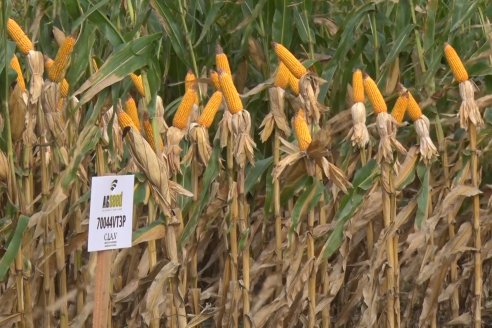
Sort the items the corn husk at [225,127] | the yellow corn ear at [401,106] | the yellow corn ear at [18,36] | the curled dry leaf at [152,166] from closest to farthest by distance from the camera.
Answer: the curled dry leaf at [152,166]
the yellow corn ear at [18,36]
the corn husk at [225,127]
the yellow corn ear at [401,106]

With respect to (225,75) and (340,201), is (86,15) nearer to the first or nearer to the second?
(225,75)

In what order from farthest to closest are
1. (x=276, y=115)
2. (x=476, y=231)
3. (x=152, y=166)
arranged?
(x=476, y=231), (x=276, y=115), (x=152, y=166)

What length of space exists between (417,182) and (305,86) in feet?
5.02

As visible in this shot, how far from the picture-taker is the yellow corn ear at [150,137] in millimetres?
3691

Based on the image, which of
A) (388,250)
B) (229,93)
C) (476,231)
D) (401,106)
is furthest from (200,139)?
(476,231)

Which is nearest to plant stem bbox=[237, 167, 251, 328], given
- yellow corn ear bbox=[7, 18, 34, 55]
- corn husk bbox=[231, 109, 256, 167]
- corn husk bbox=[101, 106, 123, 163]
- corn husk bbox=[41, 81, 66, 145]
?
corn husk bbox=[231, 109, 256, 167]

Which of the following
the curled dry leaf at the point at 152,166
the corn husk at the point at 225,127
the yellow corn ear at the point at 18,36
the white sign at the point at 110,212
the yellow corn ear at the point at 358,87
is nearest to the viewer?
the white sign at the point at 110,212

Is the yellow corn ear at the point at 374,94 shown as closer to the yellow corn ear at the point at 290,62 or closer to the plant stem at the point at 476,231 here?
the yellow corn ear at the point at 290,62

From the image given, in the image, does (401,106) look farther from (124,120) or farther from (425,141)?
(124,120)

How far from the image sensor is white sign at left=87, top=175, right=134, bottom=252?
3.39 metres

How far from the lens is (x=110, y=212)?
11.2ft

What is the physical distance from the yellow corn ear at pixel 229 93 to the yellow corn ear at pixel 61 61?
0.56 meters

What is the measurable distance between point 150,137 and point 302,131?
0.62 meters

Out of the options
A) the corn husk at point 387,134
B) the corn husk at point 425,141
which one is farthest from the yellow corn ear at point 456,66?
the corn husk at point 387,134
